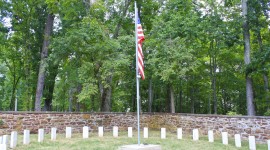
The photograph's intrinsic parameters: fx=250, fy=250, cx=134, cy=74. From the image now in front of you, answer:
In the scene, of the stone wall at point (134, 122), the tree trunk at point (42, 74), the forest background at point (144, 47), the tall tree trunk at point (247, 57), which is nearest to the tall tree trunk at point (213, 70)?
the forest background at point (144, 47)

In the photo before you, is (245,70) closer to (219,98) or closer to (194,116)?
(194,116)

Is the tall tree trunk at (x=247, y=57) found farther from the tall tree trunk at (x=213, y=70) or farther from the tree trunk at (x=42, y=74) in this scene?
the tree trunk at (x=42, y=74)

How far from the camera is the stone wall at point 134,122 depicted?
9328 mm

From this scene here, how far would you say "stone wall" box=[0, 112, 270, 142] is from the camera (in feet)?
30.6

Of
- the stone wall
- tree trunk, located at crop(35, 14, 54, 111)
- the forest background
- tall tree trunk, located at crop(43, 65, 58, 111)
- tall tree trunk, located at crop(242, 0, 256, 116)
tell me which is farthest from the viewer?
tall tree trunk, located at crop(43, 65, 58, 111)

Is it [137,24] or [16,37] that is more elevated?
[16,37]

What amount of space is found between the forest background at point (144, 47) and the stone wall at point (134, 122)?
1.21 m

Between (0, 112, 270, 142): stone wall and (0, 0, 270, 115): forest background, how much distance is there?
3.96 feet

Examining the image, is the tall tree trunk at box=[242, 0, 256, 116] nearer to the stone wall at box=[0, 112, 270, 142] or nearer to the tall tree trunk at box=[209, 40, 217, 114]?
the stone wall at box=[0, 112, 270, 142]

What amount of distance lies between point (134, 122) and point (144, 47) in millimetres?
3887

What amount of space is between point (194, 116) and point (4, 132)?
788cm

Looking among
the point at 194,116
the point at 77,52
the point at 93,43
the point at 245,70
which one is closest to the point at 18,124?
the point at 77,52

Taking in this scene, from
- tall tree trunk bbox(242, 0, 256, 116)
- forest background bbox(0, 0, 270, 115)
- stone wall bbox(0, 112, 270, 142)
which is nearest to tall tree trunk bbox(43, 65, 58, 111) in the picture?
forest background bbox(0, 0, 270, 115)

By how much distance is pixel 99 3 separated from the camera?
1251cm
